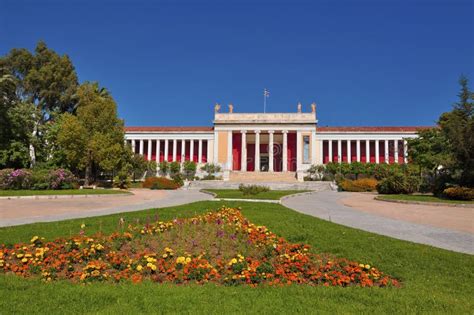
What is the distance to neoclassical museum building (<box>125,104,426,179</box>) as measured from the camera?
194 ft

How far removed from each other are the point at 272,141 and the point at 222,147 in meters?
8.86

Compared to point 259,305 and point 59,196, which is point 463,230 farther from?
point 59,196

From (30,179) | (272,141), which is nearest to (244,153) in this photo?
(272,141)

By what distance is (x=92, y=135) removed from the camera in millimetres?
35219

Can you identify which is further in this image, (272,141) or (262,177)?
(272,141)

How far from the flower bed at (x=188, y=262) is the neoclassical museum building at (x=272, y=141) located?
168 ft

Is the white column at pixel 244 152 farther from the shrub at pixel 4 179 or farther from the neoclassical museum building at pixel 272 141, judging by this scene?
the shrub at pixel 4 179

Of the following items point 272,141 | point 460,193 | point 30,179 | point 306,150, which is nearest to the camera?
point 460,193

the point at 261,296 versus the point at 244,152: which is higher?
the point at 244,152

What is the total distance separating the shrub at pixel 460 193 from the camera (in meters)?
19.6

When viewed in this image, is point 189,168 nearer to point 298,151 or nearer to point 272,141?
point 272,141

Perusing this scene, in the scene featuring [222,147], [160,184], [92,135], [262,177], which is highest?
[222,147]

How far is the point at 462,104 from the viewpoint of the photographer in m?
25.6

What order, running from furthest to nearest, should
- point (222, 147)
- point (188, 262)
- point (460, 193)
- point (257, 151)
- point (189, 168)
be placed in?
point (257, 151) → point (222, 147) → point (189, 168) → point (460, 193) → point (188, 262)
